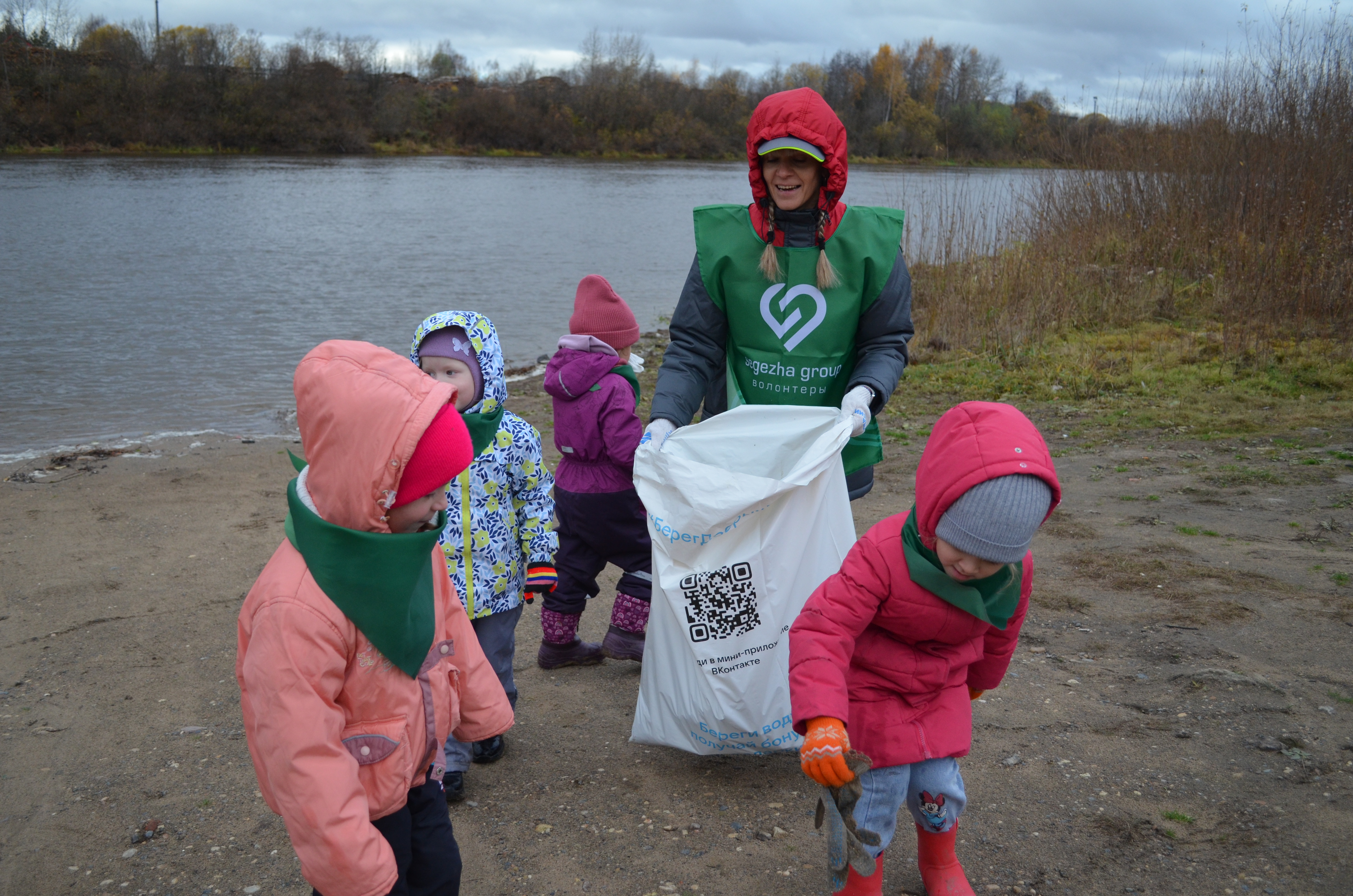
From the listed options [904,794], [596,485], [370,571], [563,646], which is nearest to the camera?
[370,571]

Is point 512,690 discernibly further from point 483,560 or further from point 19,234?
point 19,234

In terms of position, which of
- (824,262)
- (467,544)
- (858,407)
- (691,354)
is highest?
(824,262)

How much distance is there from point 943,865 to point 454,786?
1.39m

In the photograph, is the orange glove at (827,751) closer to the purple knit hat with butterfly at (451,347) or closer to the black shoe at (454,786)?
the black shoe at (454,786)

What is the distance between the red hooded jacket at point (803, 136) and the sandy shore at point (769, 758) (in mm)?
1714

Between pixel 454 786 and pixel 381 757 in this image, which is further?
pixel 454 786

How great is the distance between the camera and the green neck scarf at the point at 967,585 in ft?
6.71

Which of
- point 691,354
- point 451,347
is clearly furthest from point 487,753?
point 691,354

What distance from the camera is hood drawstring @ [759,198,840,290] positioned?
2.92 meters

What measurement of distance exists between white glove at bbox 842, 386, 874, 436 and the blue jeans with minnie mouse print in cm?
97

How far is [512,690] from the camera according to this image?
328cm

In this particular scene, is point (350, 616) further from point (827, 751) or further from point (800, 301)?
point (800, 301)

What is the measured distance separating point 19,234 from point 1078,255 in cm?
1882

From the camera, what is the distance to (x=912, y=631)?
2.12 m
